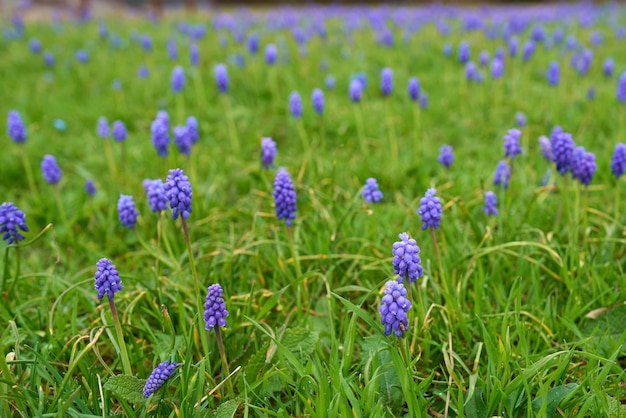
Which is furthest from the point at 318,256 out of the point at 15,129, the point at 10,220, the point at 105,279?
the point at 15,129

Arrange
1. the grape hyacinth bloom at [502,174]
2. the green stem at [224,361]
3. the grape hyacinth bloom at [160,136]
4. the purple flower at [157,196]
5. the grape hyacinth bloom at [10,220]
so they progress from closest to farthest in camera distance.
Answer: the green stem at [224,361]
the grape hyacinth bloom at [10,220]
the purple flower at [157,196]
the grape hyacinth bloom at [502,174]
the grape hyacinth bloom at [160,136]

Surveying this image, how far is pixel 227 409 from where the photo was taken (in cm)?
211

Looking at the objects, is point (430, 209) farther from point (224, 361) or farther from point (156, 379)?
point (156, 379)

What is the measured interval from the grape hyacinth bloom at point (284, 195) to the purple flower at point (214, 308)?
0.62 meters

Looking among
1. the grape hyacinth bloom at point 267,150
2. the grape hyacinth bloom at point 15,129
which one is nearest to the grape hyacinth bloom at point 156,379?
the grape hyacinth bloom at point 267,150

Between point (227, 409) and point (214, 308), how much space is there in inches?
14.5

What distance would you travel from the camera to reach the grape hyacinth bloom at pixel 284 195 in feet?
8.46

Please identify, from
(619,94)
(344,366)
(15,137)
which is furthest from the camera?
(619,94)

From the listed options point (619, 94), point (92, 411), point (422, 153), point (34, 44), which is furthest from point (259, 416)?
point (34, 44)

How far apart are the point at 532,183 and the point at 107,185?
3.25m

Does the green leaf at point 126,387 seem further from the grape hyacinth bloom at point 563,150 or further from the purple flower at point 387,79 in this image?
the purple flower at point 387,79

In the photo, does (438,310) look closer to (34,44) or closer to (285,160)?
(285,160)

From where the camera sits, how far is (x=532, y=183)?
4.08 meters

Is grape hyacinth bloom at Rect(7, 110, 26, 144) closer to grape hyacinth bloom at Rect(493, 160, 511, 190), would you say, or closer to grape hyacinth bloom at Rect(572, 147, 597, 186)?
grape hyacinth bloom at Rect(493, 160, 511, 190)
